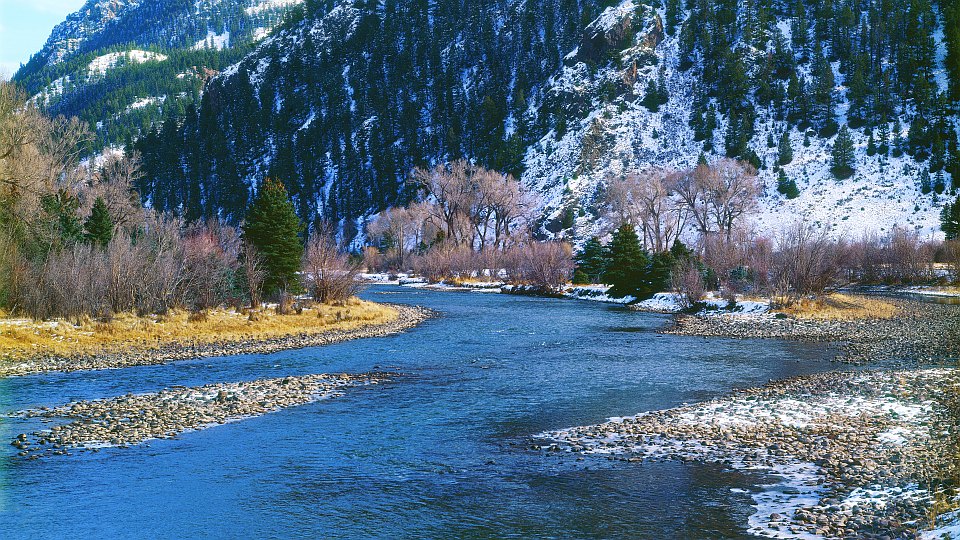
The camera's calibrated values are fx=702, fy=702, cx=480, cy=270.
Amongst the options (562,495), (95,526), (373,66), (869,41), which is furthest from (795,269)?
(373,66)

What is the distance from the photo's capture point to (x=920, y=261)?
2798 inches

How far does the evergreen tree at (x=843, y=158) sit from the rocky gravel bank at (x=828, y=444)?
92.0 metres

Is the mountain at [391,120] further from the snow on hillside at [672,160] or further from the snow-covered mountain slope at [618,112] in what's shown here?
the snow on hillside at [672,160]

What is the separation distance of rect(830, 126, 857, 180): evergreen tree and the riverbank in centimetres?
8513

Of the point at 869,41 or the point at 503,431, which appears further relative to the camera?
the point at 869,41

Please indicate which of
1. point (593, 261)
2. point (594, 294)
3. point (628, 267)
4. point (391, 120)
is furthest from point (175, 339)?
point (391, 120)

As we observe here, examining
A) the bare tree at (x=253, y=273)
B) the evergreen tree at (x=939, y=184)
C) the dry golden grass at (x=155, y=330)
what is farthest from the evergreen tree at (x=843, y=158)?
the bare tree at (x=253, y=273)

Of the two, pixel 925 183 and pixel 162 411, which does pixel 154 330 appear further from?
pixel 925 183

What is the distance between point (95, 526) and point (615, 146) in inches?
4828

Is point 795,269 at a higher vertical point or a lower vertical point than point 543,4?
lower

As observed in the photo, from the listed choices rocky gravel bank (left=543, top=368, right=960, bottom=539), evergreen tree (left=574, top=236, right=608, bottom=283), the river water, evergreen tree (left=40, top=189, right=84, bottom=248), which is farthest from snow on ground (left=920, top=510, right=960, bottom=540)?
evergreen tree (left=574, top=236, right=608, bottom=283)

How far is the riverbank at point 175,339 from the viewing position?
28.5 m

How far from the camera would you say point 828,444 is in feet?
49.6

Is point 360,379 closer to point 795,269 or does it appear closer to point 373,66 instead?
point 795,269
